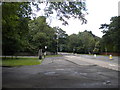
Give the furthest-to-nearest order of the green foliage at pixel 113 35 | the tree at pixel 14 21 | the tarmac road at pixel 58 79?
the green foliage at pixel 113 35 → the tree at pixel 14 21 → the tarmac road at pixel 58 79

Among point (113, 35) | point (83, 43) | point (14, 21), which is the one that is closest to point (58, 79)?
point (14, 21)

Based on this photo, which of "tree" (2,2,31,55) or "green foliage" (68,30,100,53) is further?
"green foliage" (68,30,100,53)

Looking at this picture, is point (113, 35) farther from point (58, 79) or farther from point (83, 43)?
point (58, 79)

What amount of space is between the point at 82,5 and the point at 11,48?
834 inches

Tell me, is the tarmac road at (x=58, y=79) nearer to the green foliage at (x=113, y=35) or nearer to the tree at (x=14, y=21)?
the tree at (x=14, y=21)

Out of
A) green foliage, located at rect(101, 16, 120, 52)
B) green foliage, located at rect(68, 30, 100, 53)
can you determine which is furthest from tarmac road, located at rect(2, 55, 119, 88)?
green foliage, located at rect(68, 30, 100, 53)

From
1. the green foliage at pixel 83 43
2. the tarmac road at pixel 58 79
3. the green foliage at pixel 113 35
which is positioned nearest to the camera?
the tarmac road at pixel 58 79

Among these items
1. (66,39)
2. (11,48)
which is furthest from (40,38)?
(66,39)

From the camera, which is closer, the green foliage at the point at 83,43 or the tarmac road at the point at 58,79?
the tarmac road at the point at 58,79

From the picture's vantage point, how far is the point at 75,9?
8.30 m

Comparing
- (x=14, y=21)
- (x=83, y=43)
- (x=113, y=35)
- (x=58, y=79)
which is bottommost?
(x=58, y=79)

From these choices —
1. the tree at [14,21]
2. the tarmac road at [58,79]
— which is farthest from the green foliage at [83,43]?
the tarmac road at [58,79]

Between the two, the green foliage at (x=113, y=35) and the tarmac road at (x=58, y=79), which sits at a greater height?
the green foliage at (x=113, y=35)

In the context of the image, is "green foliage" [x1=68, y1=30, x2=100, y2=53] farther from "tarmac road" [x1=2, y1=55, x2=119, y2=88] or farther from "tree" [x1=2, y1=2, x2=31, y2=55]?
"tarmac road" [x1=2, y1=55, x2=119, y2=88]
